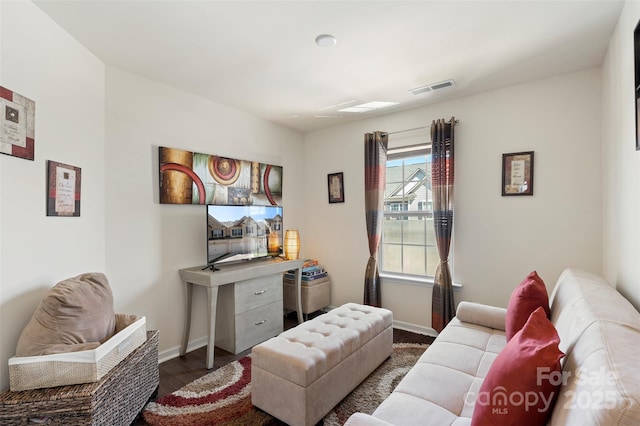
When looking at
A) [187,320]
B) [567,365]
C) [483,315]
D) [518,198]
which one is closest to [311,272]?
[187,320]

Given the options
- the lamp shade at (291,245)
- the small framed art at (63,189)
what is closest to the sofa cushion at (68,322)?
the small framed art at (63,189)

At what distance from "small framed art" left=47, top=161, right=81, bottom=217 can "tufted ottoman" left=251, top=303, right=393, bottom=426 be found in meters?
1.54

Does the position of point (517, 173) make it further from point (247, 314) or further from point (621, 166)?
point (247, 314)

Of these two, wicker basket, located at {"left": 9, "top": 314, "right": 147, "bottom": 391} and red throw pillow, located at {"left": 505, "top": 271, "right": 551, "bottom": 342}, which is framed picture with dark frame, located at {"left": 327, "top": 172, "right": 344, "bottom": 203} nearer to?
red throw pillow, located at {"left": 505, "top": 271, "right": 551, "bottom": 342}

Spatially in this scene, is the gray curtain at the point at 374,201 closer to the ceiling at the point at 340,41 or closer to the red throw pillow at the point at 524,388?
the ceiling at the point at 340,41

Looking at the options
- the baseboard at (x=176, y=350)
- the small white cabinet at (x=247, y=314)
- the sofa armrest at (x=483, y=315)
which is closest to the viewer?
the sofa armrest at (x=483, y=315)

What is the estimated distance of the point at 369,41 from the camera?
209 cm

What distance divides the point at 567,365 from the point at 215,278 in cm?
237

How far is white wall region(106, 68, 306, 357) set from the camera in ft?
8.09

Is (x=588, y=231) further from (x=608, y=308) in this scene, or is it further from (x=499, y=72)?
(x=608, y=308)

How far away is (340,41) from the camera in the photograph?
209 cm

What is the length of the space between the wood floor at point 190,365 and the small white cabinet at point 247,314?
11 cm

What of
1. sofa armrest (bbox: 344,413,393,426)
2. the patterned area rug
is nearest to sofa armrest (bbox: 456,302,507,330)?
the patterned area rug

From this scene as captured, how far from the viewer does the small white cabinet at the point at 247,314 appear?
282 centimetres
